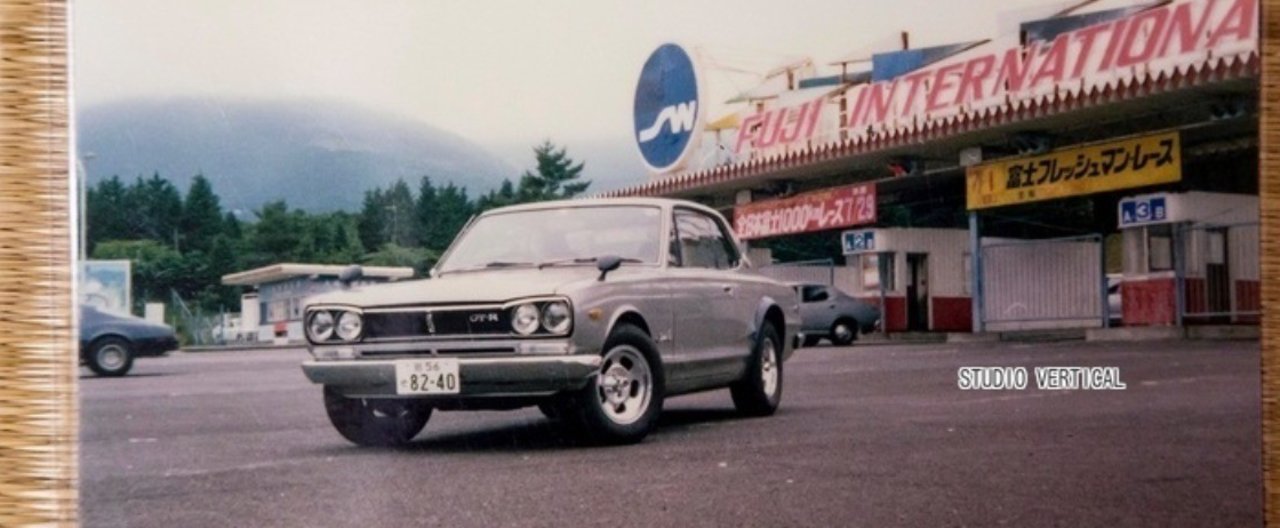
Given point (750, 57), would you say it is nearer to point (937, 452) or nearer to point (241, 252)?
point (937, 452)

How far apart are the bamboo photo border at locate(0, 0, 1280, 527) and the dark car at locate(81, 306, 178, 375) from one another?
45mm

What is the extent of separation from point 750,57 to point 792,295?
0.48 meters

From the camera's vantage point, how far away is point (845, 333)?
118 inches

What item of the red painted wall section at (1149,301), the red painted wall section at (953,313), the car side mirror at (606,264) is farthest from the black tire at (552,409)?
the red painted wall section at (1149,301)

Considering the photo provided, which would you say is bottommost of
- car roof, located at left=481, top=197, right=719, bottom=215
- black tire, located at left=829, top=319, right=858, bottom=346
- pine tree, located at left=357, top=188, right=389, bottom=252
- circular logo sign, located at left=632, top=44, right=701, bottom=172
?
black tire, located at left=829, top=319, right=858, bottom=346

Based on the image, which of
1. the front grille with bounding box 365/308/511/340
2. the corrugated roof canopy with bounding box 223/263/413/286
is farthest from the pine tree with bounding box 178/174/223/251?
the front grille with bounding box 365/308/511/340

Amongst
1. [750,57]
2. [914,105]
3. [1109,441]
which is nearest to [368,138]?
[750,57]

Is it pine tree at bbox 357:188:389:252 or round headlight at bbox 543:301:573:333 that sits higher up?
pine tree at bbox 357:188:389:252

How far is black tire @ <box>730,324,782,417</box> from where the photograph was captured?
3170mm

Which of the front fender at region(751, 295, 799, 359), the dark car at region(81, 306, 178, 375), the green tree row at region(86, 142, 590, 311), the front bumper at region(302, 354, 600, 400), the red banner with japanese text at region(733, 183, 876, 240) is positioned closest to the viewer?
the dark car at region(81, 306, 178, 375)

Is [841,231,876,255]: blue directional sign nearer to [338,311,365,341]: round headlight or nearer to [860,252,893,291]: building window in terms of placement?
[860,252,893,291]: building window

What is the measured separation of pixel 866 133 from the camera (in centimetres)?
283

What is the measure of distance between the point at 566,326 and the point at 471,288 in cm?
33

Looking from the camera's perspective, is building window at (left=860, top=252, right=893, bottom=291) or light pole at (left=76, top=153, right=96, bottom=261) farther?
building window at (left=860, top=252, right=893, bottom=291)
